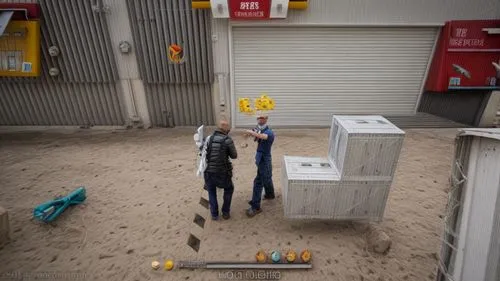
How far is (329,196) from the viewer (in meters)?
4.71

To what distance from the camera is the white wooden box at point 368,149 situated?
4281mm

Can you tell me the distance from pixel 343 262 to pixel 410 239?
1.47 metres

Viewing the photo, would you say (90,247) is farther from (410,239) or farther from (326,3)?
(326,3)

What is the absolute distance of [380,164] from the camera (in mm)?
4457

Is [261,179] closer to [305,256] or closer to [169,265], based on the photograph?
[305,256]

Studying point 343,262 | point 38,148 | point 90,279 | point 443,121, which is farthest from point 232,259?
point 443,121

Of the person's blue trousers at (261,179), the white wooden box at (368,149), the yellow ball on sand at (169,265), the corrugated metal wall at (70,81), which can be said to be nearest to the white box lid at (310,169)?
the white wooden box at (368,149)

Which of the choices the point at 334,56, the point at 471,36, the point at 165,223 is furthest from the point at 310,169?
the point at 471,36

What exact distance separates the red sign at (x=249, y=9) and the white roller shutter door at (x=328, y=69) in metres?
0.68

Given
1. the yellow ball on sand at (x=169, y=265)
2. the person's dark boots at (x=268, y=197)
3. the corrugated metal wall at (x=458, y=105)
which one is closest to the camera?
the yellow ball on sand at (x=169, y=265)

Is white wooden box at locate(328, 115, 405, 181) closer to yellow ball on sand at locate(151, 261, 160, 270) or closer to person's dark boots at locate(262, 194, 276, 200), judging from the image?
person's dark boots at locate(262, 194, 276, 200)

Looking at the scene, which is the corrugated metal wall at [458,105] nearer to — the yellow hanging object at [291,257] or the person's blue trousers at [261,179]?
the person's blue trousers at [261,179]

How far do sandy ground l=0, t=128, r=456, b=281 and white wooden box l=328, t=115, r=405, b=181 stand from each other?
1276 mm

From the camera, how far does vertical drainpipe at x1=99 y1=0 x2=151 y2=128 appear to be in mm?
8664
